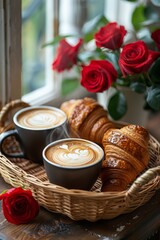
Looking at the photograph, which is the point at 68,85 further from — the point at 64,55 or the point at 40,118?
the point at 40,118

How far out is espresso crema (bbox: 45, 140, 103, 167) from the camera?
828 millimetres

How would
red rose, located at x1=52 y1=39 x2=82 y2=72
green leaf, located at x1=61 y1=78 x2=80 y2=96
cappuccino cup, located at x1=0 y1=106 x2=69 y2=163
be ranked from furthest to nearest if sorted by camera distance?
1. green leaf, located at x1=61 y1=78 x2=80 y2=96
2. red rose, located at x1=52 y1=39 x2=82 y2=72
3. cappuccino cup, located at x1=0 y1=106 x2=69 y2=163

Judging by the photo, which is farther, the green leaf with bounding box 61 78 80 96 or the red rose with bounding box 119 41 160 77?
the green leaf with bounding box 61 78 80 96

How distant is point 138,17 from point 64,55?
0.30 metres

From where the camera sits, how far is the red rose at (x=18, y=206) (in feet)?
2.66

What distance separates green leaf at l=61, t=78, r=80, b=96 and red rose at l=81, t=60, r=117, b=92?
221 mm

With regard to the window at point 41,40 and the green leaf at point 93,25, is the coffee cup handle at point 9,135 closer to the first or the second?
the window at point 41,40

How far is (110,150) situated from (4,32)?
38 centimetres

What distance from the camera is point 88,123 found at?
0.98 m

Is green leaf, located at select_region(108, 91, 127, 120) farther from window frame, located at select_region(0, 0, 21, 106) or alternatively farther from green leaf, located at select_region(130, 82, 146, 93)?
window frame, located at select_region(0, 0, 21, 106)

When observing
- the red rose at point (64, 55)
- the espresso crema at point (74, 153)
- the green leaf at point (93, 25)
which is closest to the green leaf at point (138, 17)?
the green leaf at point (93, 25)

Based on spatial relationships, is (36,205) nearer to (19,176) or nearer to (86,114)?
(19,176)

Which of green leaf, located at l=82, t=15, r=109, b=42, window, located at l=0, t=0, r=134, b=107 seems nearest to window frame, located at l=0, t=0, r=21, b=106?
window, located at l=0, t=0, r=134, b=107

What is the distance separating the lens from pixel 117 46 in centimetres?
106
